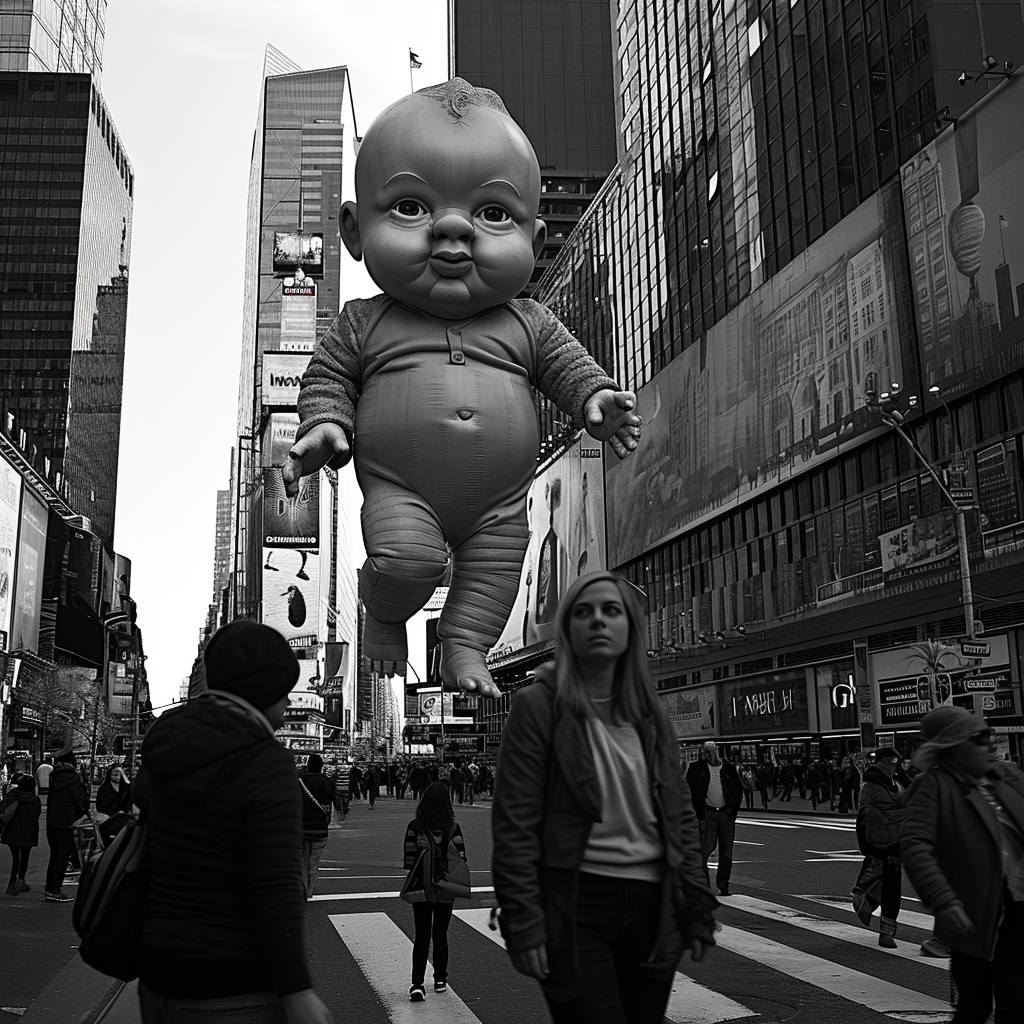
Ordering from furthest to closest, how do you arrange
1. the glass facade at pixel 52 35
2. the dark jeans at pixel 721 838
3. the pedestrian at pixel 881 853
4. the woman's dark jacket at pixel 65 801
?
the glass facade at pixel 52 35, the woman's dark jacket at pixel 65 801, the dark jeans at pixel 721 838, the pedestrian at pixel 881 853

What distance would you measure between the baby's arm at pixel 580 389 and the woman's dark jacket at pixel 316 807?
75.3 inches

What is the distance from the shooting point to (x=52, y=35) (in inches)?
4951

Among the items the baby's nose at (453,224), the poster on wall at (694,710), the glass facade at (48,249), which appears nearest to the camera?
the baby's nose at (453,224)

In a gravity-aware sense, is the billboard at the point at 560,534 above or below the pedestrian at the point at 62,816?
above

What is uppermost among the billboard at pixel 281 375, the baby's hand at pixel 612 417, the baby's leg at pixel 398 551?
the billboard at pixel 281 375

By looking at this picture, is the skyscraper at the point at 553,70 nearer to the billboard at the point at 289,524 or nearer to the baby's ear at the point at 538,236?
the billboard at the point at 289,524

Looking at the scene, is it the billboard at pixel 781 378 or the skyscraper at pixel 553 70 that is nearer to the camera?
the billboard at pixel 781 378

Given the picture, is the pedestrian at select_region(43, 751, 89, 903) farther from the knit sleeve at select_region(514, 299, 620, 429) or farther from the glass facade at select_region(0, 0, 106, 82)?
the glass facade at select_region(0, 0, 106, 82)

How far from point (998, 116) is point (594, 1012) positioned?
2815 centimetres

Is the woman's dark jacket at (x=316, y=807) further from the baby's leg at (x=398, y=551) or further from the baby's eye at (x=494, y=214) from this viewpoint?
the baby's eye at (x=494, y=214)

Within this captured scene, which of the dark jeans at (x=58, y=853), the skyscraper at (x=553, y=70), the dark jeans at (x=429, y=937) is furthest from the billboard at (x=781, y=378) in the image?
the skyscraper at (x=553, y=70)

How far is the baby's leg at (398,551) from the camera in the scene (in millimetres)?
4812

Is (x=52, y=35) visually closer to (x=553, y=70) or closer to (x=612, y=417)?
(x=553, y=70)

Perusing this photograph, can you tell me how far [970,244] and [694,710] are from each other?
23736 mm
